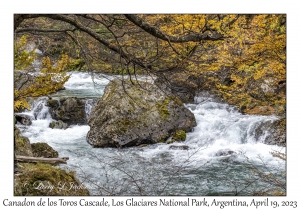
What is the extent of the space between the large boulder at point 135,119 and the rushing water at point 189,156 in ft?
0.80

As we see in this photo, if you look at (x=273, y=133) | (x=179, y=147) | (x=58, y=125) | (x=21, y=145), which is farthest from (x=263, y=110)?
(x=58, y=125)

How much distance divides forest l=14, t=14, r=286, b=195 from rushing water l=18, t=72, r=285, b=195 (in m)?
0.04

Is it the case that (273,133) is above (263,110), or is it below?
below

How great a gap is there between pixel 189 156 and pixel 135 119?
1633 millimetres

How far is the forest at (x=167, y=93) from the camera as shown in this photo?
3701 mm

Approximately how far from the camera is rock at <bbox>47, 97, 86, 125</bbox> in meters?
9.08

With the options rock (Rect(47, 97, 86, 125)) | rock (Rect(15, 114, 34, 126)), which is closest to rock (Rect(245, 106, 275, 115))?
rock (Rect(47, 97, 86, 125))

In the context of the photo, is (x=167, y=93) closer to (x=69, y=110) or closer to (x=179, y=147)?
(x=179, y=147)

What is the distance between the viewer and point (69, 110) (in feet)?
30.2

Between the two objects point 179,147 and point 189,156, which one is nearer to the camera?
point 189,156

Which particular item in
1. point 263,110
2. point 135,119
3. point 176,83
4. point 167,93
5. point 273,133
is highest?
point 176,83

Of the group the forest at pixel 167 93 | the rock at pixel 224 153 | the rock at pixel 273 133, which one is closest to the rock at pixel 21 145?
the forest at pixel 167 93

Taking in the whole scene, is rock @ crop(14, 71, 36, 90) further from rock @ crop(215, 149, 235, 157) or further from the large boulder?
rock @ crop(215, 149, 235, 157)
